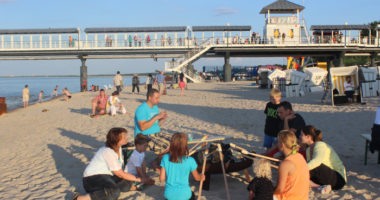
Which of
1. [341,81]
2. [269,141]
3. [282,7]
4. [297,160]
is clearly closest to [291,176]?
[297,160]

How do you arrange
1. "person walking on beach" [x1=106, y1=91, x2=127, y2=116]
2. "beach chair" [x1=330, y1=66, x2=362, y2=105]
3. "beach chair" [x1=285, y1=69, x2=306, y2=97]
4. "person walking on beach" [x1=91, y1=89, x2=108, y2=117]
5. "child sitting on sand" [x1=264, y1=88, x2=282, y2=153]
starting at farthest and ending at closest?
1. "beach chair" [x1=285, y1=69, x2=306, y2=97]
2. "beach chair" [x1=330, y1=66, x2=362, y2=105]
3. "person walking on beach" [x1=91, y1=89, x2=108, y2=117]
4. "person walking on beach" [x1=106, y1=91, x2=127, y2=116]
5. "child sitting on sand" [x1=264, y1=88, x2=282, y2=153]

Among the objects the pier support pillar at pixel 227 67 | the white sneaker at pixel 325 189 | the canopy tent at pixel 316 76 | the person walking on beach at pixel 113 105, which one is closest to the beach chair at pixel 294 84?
the canopy tent at pixel 316 76

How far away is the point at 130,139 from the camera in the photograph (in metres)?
8.36

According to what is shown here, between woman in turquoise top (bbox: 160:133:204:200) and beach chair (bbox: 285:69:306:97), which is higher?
beach chair (bbox: 285:69:306:97)

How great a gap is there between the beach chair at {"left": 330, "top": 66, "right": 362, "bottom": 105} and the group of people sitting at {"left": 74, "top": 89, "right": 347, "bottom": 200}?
7.88 meters

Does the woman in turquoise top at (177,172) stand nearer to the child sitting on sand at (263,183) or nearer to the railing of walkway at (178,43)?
the child sitting on sand at (263,183)

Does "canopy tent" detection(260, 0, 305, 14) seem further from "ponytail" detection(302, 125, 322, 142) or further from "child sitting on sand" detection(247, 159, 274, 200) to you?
"child sitting on sand" detection(247, 159, 274, 200)

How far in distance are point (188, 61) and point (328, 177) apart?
26.7 m

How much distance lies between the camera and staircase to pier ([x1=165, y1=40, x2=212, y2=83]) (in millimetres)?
30742

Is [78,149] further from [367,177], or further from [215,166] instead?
[367,177]

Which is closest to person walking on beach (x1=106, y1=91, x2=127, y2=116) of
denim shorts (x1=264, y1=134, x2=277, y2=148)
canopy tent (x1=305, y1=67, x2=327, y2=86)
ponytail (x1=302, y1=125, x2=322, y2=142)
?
denim shorts (x1=264, y1=134, x2=277, y2=148)

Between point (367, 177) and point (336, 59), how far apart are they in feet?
106

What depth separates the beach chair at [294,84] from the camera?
17234mm

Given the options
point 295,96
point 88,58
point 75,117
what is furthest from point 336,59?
point 75,117
